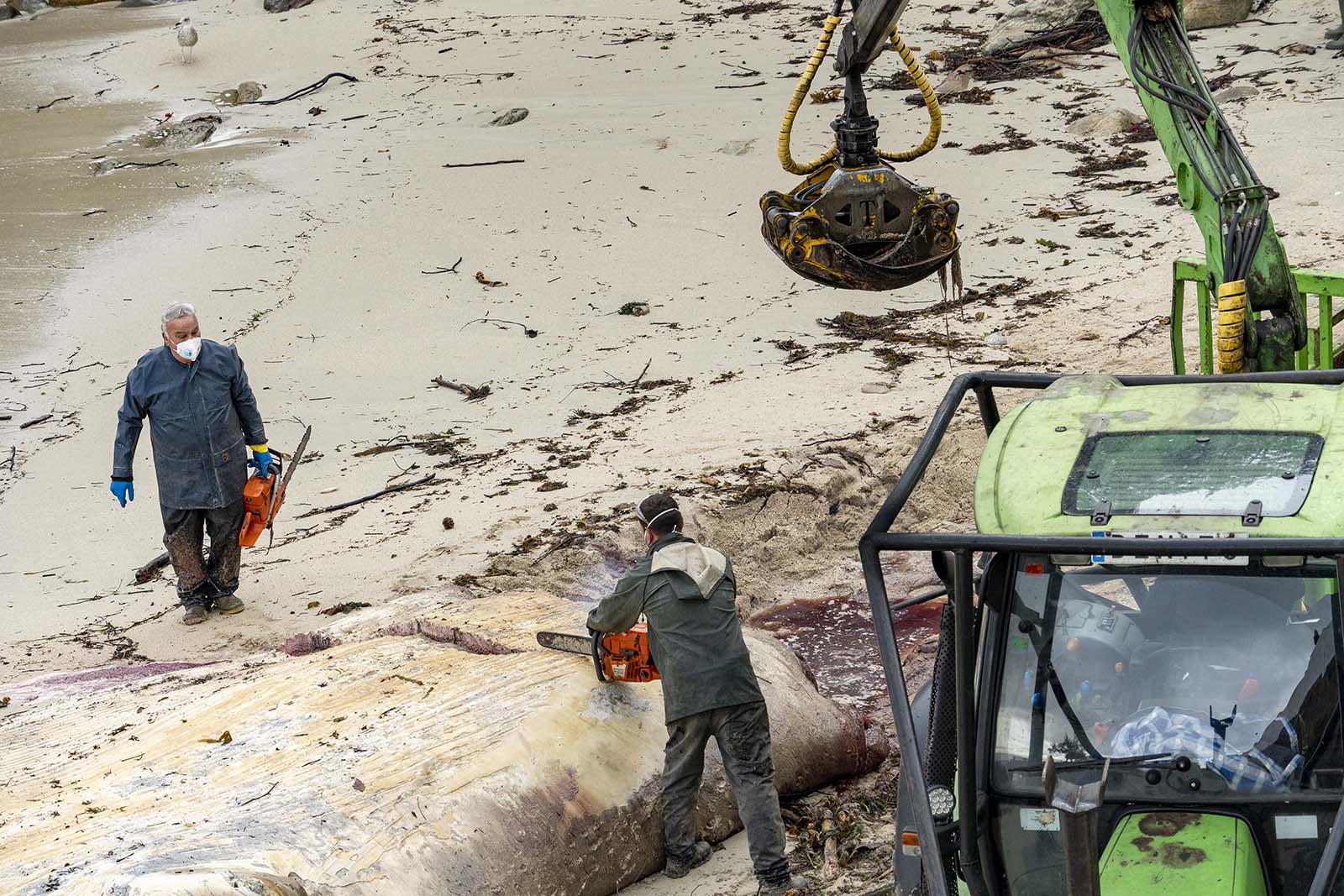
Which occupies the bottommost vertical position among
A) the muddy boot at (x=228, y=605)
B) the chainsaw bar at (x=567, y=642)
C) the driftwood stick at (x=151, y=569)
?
the driftwood stick at (x=151, y=569)

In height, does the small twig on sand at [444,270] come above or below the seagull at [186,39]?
below

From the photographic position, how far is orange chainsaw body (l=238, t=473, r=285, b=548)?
733 centimetres

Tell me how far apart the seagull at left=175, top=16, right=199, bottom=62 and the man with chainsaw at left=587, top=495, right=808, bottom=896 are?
15780 mm

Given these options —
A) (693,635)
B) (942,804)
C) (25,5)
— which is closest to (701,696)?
(693,635)

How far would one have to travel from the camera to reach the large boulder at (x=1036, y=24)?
14938 millimetres

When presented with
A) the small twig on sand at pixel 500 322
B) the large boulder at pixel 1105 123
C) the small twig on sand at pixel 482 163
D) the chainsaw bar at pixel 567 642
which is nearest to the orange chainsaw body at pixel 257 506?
the chainsaw bar at pixel 567 642

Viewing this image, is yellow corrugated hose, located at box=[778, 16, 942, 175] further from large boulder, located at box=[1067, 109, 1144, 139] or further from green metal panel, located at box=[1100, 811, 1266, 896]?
large boulder, located at box=[1067, 109, 1144, 139]

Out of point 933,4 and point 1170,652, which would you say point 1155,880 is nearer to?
point 1170,652

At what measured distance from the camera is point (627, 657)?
5.16 meters

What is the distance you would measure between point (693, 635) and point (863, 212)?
7.74 feet

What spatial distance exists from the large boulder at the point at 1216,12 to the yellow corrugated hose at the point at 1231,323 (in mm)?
10778

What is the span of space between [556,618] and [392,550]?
2.03 m

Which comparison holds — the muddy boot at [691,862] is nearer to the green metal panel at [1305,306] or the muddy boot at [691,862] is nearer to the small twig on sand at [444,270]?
the green metal panel at [1305,306]

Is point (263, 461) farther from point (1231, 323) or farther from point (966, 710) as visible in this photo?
point (966, 710)
